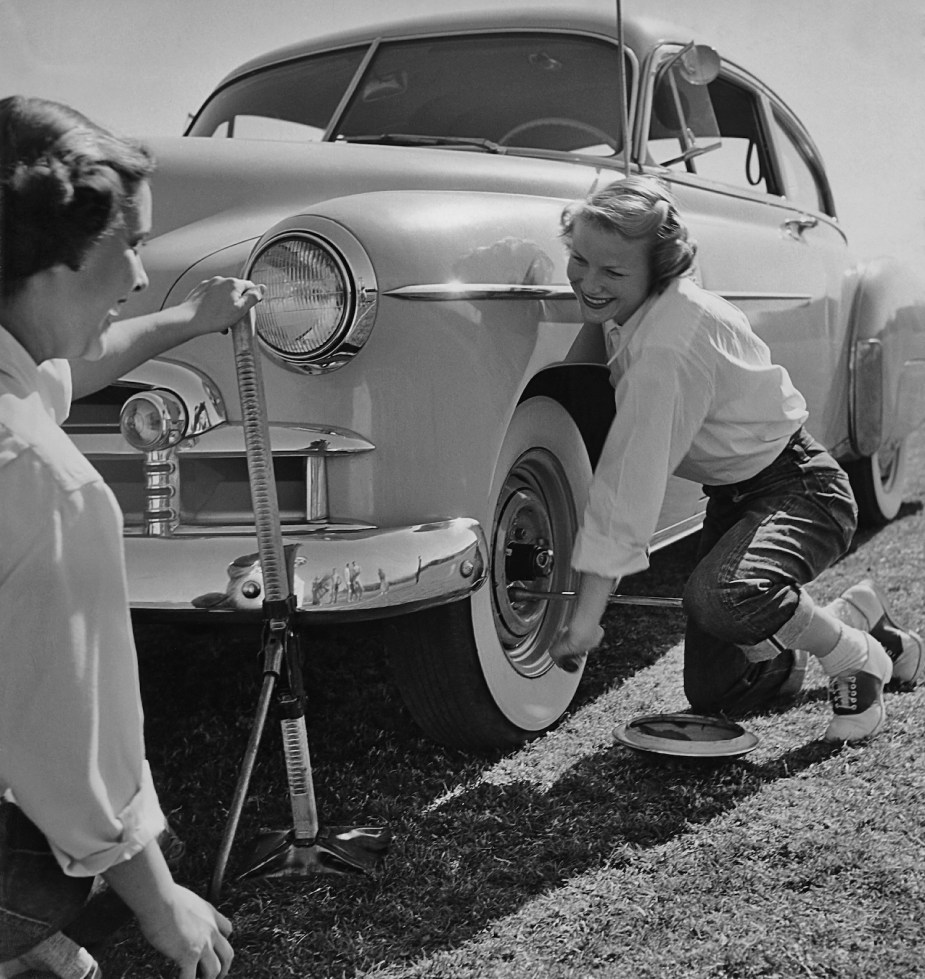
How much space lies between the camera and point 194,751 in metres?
2.43

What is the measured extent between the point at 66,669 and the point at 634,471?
1.30 metres

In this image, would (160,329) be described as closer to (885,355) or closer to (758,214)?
(758,214)

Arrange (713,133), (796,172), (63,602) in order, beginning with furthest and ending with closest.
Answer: (796,172) < (713,133) < (63,602)

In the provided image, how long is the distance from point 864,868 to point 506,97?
205 centimetres

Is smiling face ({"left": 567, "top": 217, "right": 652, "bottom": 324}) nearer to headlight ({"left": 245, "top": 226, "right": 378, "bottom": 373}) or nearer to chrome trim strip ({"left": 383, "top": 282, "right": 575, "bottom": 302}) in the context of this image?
chrome trim strip ({"left": 383, "top": 282, "right": 575, "bottom": 302})

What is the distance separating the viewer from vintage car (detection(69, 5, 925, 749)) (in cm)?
196

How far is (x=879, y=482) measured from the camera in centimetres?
463

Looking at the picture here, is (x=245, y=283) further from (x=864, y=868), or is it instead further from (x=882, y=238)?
(x=882, y=238)

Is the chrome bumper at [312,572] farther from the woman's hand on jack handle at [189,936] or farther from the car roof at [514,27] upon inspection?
the car roof at [514,27]

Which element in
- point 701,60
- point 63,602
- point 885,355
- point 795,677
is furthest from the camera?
point 885,355

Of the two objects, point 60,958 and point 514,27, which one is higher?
point 514,27

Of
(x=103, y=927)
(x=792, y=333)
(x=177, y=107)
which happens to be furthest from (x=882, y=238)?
(x=103, y=927)

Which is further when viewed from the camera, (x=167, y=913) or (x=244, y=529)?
(x=244, y=529)

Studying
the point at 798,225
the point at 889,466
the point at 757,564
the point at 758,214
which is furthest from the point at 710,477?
the point at 889,466
